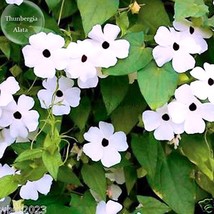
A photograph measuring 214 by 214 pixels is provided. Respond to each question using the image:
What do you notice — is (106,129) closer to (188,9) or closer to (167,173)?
(167,173)

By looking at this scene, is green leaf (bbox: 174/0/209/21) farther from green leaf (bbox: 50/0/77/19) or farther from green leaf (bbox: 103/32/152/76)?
green leaf (bbox: 50/0/77/19)

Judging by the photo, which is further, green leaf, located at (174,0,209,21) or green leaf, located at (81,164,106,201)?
green leaf, located at (81,164,106,201)

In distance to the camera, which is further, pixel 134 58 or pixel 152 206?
pixel 152 206

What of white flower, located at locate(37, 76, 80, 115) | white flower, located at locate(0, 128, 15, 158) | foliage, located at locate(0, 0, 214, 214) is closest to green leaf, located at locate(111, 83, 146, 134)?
foliage, located at locate(0, 0, 214, 214)

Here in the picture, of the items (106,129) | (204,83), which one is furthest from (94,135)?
(204,83)

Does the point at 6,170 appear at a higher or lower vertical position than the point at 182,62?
lower

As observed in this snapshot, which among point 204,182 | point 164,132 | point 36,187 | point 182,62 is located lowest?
point 204,182

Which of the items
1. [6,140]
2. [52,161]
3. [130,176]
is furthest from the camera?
[130,176]
